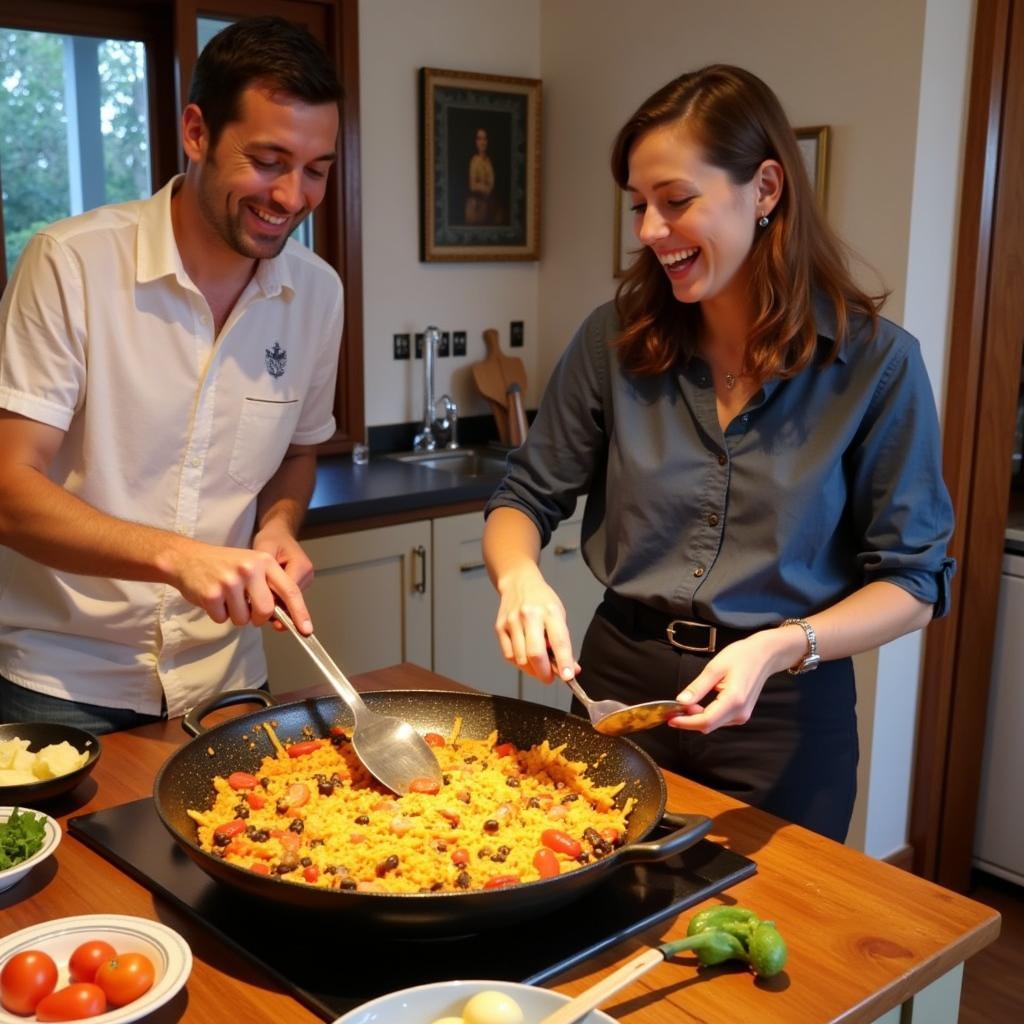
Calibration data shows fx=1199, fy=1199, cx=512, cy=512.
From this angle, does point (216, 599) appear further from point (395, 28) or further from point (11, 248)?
point (395, 28)

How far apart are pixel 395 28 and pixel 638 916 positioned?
9.41ft

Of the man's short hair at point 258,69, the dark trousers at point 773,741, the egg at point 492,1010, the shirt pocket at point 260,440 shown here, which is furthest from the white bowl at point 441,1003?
the man's short hair at point 258,69

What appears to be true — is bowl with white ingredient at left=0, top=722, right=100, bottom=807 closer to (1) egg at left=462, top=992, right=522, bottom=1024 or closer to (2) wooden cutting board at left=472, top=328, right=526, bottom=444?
(1) egg at left=462, top=992, right=522, bottom=1024

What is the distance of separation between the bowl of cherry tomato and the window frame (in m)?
2.13

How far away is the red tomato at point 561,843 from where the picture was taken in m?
1.20

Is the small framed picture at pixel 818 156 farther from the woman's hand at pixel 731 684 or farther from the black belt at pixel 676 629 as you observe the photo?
the woman's hand at pixel 731 684

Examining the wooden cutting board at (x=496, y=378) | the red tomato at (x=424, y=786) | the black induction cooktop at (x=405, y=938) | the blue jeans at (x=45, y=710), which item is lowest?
the blue jeans at (x=45, y=710)

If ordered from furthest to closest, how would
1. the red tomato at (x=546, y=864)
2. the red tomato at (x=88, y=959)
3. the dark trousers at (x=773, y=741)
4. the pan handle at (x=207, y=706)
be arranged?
1. the dark trousers at (x=773, y=741)
2. the pan handle at (x=207, y=706)
3. the red tomato at (x=546, y=864)
4. the red tomato at (x=88, y=959)

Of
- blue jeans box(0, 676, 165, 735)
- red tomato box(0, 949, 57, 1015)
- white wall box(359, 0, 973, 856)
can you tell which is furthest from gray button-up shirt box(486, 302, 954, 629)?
white wall box(359, 0, 973, 856)

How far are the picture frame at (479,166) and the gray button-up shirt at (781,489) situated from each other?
200 cm

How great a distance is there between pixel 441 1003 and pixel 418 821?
300 millimetres

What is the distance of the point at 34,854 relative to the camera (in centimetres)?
122

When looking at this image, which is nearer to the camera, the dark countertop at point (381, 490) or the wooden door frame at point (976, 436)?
the wooden door frame at point (976, 436)

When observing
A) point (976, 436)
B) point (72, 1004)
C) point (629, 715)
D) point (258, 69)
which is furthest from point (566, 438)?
point (976, 436)
